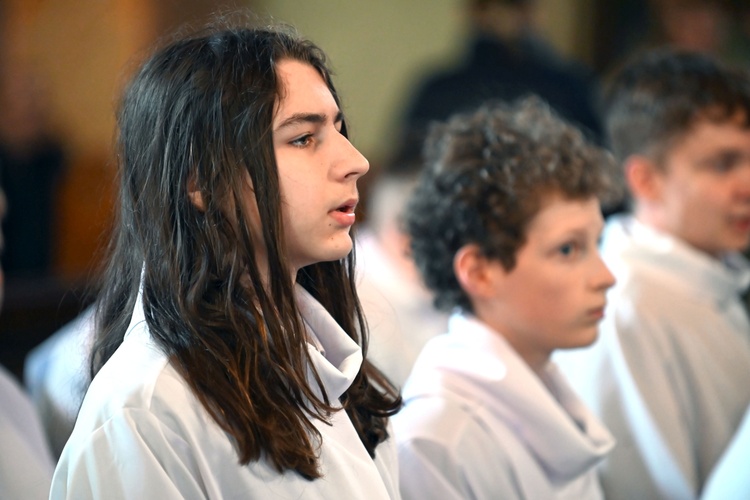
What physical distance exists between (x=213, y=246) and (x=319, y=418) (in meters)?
0.27

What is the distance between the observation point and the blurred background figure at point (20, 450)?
1806mm

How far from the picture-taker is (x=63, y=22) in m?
6.12

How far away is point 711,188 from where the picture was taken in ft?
7.79

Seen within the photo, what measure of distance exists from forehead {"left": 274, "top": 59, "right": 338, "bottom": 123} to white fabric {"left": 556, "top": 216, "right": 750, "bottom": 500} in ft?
3.75

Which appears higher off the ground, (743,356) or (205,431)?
(205,431)

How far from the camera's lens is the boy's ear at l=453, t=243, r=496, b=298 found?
1912mm

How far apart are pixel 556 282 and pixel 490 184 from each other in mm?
236

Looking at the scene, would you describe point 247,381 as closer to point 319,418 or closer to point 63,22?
point 319,418

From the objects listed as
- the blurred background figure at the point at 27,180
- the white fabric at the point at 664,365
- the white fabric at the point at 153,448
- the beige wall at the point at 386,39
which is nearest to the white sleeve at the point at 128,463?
the white fabric at the point at 153,448

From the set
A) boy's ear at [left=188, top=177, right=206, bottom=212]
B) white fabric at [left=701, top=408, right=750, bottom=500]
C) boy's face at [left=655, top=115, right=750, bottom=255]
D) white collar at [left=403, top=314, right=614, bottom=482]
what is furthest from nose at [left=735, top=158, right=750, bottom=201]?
boy's ear at [left=188, top=177, right=206, bottom=212]

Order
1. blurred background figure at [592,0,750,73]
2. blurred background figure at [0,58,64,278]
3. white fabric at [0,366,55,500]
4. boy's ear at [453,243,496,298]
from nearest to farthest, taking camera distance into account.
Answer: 1. white fabric at [0,366,55,500]
2. boy's ear at [453,243,496,298]
3. blurred background figure at [0,58,64,278]
4. blurred background figure at [592,0,750,73]

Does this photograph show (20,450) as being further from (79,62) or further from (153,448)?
(79,62)

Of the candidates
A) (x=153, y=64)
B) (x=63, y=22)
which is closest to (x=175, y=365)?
(x=153, y=64)

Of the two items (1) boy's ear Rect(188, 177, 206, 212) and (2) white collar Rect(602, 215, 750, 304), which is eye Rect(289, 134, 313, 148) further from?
(2) white collar Rect(602, 215, 750, 304)
